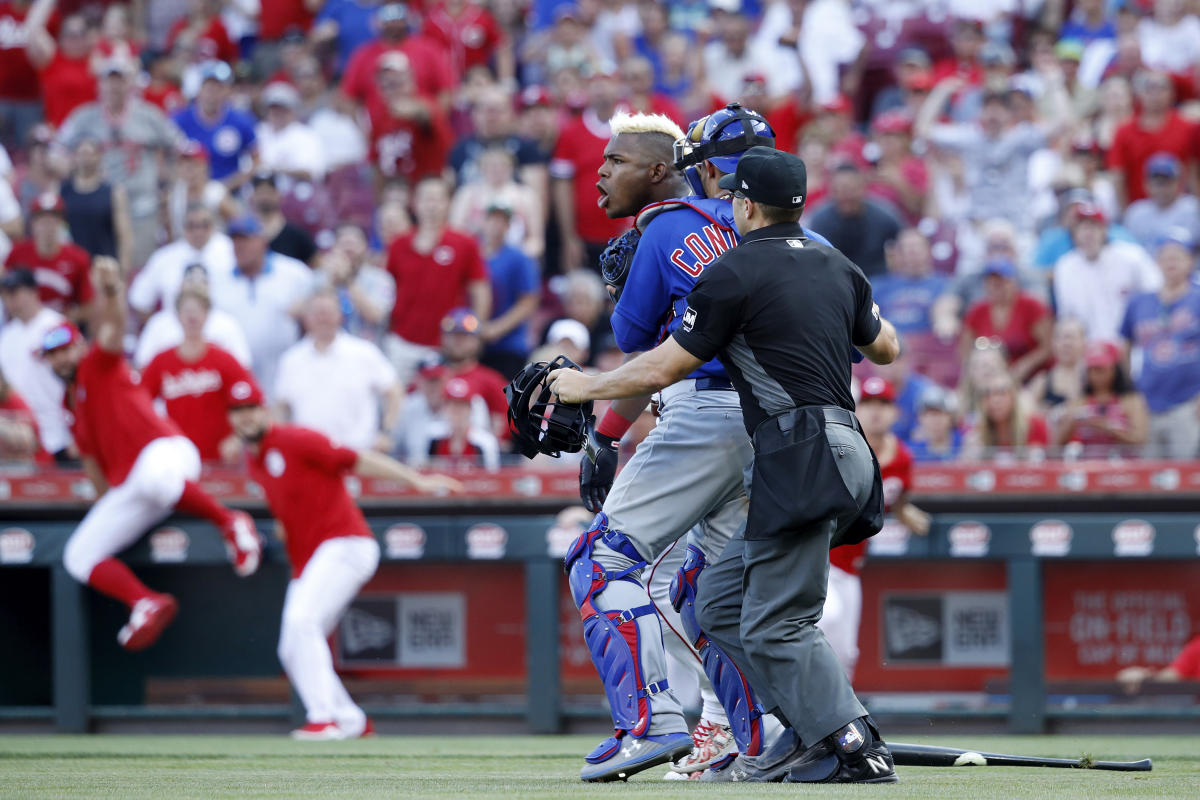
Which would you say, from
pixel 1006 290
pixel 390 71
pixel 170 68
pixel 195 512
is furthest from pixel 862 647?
pixel 170 68

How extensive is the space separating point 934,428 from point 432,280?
12.3 feet

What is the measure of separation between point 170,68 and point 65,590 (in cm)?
693

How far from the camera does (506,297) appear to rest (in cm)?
1177

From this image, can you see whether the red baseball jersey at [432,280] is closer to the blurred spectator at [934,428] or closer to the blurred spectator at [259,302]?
the blurred spectator at [259,302]

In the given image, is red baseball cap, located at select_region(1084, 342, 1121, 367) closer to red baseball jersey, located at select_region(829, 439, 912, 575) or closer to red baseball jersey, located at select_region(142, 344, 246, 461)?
red baseball jersey, located at select_region(829, 439, 912, 575)

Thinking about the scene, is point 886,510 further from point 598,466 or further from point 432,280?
point 432,280

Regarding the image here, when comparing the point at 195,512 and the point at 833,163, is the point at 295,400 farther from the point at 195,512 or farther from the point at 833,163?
the point at 833,163

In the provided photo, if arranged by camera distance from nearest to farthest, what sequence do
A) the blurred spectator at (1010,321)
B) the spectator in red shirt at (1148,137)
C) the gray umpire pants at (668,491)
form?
the gray umpire pants at (668,491)
the blurred spectator at (1010,321)
the spectator in red shirt at (1148,137)

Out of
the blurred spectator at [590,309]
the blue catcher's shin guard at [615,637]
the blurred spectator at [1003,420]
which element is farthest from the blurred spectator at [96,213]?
the blue catcher's shin guard at [615,637]

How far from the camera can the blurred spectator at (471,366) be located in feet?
34.0

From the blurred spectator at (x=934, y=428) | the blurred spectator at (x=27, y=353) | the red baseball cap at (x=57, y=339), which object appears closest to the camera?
the blurred spectator at (x=934, y=428)

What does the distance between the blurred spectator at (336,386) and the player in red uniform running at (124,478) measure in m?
1.06

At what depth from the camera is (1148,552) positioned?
8594 millimetres

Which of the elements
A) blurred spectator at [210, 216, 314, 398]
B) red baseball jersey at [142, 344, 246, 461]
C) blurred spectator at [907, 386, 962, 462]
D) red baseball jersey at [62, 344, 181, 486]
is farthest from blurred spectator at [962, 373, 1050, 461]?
blurred spectator at [210, 216, 314, 398]
